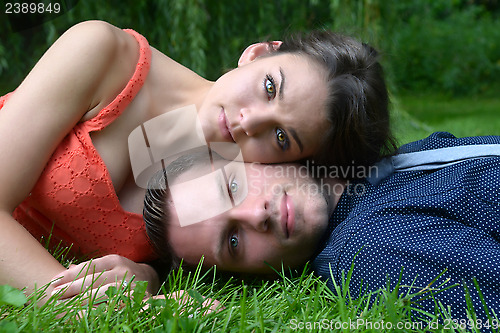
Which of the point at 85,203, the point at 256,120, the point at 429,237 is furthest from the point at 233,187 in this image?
the point at 429,237

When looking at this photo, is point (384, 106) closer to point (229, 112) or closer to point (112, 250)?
point (229, 112)

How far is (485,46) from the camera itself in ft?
36.6

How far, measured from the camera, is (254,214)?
1.73 metres

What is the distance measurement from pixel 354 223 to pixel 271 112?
1.57 ft

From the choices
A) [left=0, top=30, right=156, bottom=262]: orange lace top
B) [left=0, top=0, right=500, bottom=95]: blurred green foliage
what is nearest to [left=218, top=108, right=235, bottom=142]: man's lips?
[left=0, top=30, right=156, bottom=262]: orange lace top

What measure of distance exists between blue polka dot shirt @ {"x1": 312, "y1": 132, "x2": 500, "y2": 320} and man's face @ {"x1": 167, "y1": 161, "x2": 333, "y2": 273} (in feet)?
0.28

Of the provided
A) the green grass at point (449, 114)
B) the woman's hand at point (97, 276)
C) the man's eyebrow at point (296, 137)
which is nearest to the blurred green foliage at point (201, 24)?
the green grass at point (449, 114)

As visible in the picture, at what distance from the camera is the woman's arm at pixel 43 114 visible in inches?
65.5

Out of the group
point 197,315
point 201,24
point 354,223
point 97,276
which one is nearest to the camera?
point 197,315

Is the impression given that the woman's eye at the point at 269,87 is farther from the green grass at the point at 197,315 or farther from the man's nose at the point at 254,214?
the green grass at the point at 197,315

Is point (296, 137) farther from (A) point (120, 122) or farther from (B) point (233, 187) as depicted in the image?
(A) point (120, 122)

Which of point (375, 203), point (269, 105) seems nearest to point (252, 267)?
point (375, 203)

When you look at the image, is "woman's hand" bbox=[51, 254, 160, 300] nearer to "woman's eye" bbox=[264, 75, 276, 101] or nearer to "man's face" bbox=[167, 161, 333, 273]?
"man's face" bbox=[167, 161, 333, 273]

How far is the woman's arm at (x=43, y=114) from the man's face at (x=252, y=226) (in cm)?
40
